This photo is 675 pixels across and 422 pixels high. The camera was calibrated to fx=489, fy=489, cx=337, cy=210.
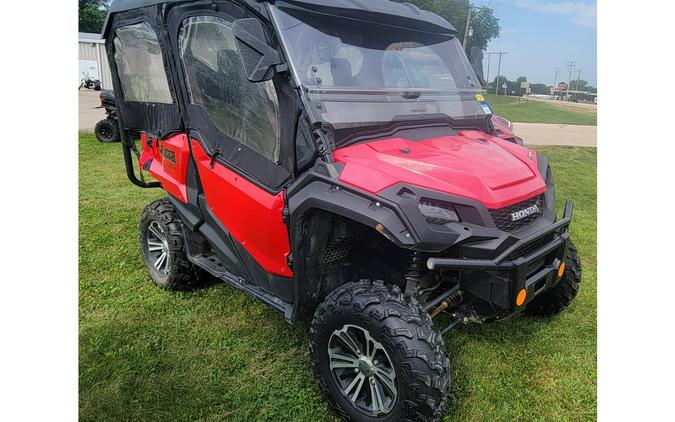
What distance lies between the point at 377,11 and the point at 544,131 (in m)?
14.9

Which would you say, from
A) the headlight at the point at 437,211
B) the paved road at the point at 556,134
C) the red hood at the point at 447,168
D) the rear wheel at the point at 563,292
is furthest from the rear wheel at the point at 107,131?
the headlight at the point at 437,211

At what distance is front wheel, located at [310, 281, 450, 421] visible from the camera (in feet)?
→ 7.73

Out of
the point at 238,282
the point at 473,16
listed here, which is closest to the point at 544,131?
the point at 473,16

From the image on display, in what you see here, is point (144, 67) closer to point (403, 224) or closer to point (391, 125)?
point (391, 125)

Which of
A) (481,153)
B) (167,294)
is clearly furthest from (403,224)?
(167,294)

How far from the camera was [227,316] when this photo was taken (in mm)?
3760

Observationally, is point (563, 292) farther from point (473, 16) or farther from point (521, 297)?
point (473, 16)

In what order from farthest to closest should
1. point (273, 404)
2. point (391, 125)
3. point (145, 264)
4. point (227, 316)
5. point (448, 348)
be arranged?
point (145, 264), point (227, 316), point (448, 348), point (391, 125), point (273, 404)

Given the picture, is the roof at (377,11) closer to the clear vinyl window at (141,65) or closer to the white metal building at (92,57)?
the clear vinyl window at (141,65)

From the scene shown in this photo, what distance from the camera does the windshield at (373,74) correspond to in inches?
108

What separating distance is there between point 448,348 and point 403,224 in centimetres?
144

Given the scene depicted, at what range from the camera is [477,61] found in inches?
156

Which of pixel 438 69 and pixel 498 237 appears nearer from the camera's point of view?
pixel 498 237

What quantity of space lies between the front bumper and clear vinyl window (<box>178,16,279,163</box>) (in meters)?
1.26
